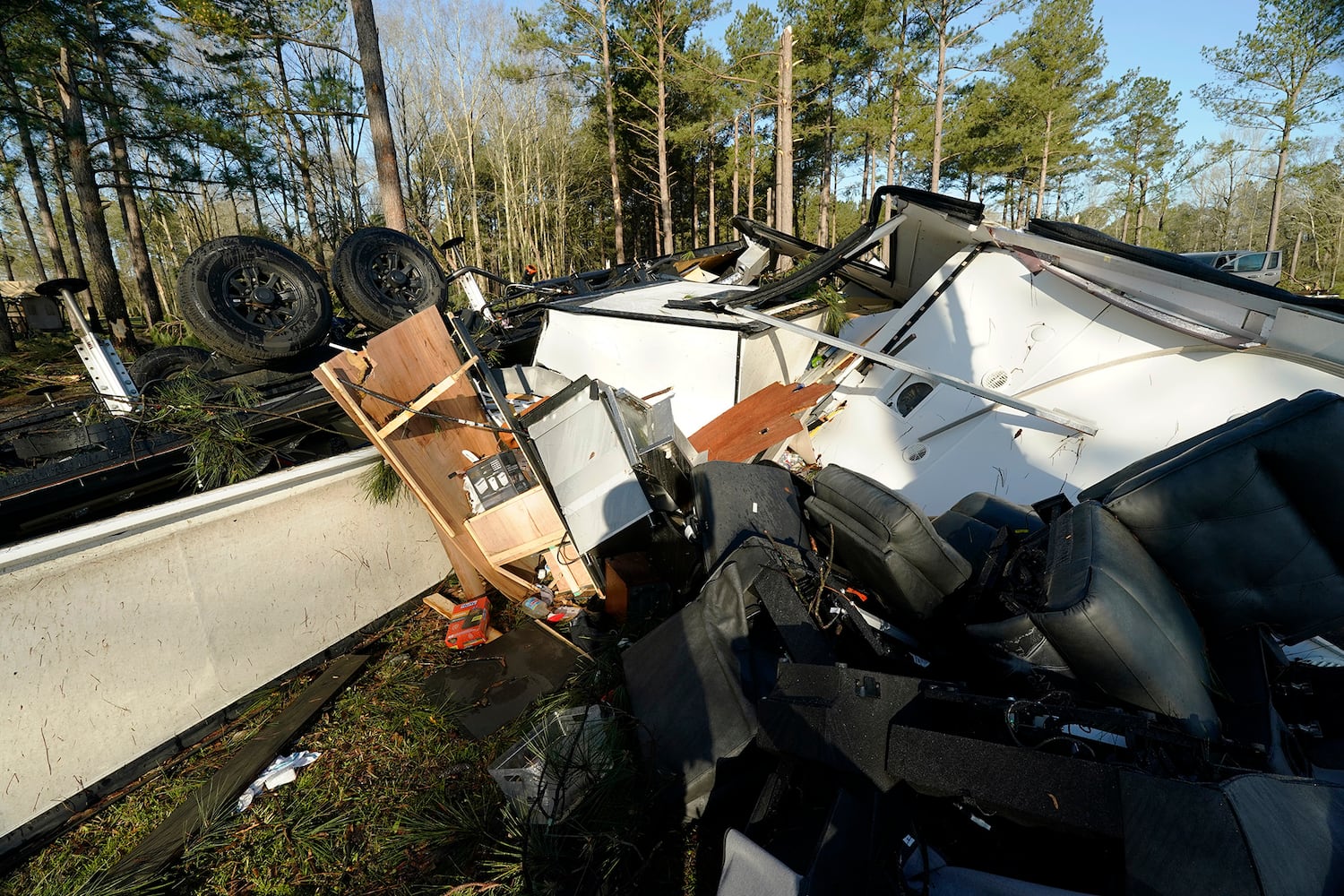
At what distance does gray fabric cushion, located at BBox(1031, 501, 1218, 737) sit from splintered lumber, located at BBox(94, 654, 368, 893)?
3187mm

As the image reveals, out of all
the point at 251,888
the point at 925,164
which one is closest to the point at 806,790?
the point at 251,888

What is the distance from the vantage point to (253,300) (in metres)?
3.78

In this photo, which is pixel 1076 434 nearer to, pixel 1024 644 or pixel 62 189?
pixel 1024 644

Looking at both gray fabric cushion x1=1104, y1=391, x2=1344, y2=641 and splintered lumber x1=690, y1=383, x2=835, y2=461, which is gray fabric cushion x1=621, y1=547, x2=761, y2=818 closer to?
gray fabric cushion x1=1104, y1=391, x2=1344, y2=641

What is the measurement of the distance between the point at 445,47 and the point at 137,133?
44.1ft

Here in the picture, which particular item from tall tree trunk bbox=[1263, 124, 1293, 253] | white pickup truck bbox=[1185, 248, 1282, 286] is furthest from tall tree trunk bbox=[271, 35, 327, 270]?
tall tree trunk bbox=[1263, 124, 1293, 253]

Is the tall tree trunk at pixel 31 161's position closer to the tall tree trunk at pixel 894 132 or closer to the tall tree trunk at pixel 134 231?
the tall tree trunk at pixel 134 231

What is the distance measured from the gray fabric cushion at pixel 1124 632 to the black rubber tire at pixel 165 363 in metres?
5.42

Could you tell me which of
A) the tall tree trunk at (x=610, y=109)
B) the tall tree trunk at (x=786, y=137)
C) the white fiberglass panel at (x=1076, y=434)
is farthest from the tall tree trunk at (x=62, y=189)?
the white fiberglass panel at (x=1076, y=434)

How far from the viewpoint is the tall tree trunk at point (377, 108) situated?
693cm

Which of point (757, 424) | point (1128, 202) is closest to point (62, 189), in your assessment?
point (757, 424)

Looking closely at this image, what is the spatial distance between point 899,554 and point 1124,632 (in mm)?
747

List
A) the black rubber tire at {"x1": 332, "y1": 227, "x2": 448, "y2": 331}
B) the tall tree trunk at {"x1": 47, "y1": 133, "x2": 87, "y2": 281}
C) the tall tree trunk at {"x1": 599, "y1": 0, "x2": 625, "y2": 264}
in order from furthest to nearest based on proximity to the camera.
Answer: the tall tree trunk at {"x1": 599, "y1": 0, "x2": 625, "y2": 264}, the tall tree trunk at {"x1": 47, "y1": 133, "x2": 87, "y2": 281}, the black rubber tire at {"x1": 332, "y1": 227, "x2": 448, "y2": 331}

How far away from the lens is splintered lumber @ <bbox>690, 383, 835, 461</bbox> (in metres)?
4.14
